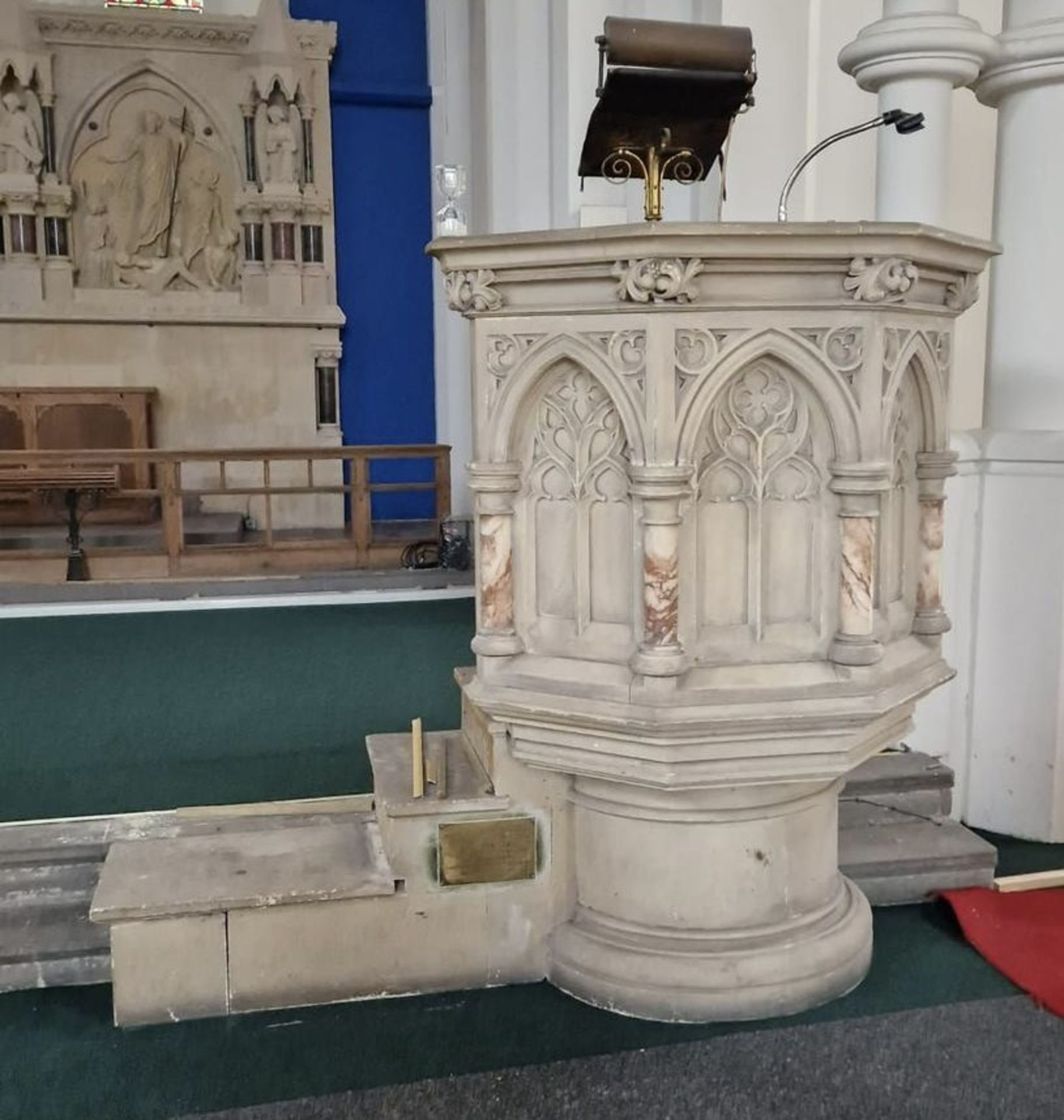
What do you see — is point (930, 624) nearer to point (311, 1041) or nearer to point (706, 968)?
point (706, 968)

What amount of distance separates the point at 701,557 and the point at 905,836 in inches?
Answer: 47.0

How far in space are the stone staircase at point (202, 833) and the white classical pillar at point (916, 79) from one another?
1541 mm

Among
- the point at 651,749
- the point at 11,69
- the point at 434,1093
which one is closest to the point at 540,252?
the point at 651,749

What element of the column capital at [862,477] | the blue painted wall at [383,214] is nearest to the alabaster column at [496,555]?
the column capital at [862,477]

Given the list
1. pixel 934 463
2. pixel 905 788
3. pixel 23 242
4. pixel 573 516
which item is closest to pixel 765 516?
pixel 573 516

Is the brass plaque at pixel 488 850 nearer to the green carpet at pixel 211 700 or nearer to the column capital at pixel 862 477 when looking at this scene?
the green carpet at pixel 211 700

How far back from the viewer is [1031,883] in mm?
2912

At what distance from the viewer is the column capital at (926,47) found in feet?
10.3

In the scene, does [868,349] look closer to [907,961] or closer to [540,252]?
[540,252]

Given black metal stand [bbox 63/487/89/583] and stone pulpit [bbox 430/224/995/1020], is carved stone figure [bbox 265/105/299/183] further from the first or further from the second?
stone pulpit [bbox 430/224/995/1020]

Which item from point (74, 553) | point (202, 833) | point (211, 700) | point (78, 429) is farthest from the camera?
point (78, 429)

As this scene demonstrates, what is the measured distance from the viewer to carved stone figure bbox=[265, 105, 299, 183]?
8.26 m

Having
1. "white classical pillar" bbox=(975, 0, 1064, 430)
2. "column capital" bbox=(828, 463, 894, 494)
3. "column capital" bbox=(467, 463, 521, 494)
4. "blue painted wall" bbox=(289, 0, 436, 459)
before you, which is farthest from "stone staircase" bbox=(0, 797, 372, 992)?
"blue painted wall" bbox=(289, 0, 436, 459)

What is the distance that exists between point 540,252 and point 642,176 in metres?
0.55
